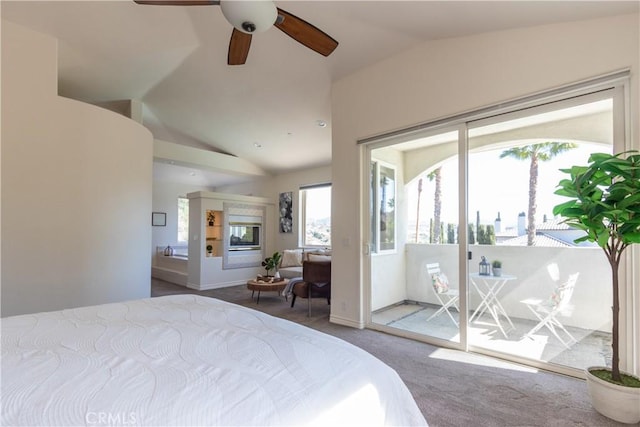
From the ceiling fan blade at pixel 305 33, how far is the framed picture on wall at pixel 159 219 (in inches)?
314

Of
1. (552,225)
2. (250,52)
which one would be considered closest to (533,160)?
(552,225)

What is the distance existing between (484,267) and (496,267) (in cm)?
11

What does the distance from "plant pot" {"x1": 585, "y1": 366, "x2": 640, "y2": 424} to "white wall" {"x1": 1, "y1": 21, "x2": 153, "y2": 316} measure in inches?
192

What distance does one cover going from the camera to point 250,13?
1.76 metres

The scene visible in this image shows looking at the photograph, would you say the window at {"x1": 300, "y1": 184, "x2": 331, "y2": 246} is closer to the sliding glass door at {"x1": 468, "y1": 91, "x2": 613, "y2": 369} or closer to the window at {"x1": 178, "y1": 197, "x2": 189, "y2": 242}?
the window at {"x1": 178, "y1": 197, "x2": 189, "y2": 242}

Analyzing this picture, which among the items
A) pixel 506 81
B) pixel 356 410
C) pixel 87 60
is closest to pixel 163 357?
pixel 356 410

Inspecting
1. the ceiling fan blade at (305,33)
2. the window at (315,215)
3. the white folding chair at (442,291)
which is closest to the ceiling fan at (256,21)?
the ceiling fan blade at (305,33)

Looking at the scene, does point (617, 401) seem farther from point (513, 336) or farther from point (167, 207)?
point (167, 207)

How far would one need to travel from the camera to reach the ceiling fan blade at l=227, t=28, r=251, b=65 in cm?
225

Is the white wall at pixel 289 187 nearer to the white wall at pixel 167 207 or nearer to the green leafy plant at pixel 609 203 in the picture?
the white wall at pixel 167 207

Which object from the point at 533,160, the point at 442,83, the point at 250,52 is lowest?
the point at 533,160

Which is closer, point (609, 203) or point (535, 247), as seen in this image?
point (609, 203)

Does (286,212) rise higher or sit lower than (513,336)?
higher

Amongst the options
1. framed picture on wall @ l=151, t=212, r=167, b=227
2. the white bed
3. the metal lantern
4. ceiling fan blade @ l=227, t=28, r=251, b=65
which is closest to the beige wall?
the metal lantern
